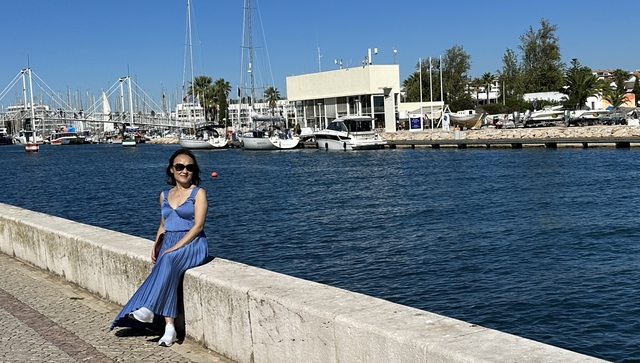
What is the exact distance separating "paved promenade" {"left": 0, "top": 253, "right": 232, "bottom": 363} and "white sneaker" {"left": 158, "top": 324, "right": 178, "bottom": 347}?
57 millimetres

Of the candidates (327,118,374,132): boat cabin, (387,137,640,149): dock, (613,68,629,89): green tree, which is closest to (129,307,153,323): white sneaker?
(387,137,640,149): dock

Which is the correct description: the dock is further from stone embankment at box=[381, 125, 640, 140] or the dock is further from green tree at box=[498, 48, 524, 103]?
green tree at box=[498, 48, 524, 103]

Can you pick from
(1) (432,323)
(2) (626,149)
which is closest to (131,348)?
(1) (432,323)

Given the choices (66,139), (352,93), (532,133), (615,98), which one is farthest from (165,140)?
(532,133)

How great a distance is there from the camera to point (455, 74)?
13388cm

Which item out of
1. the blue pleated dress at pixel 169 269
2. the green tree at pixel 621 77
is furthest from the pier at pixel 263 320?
the green tree at pixel 621 77

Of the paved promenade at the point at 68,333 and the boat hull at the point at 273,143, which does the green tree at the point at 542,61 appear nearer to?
the boat hull at the point at 273,143

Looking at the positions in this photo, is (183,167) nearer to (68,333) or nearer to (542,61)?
(68,333)

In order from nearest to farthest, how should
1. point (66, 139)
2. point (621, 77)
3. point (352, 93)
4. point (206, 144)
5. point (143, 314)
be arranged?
point (143, 314)
point (352, 93)
point (206, 144)
point (621, 77)
point (66, 139)

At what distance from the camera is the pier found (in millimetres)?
4473

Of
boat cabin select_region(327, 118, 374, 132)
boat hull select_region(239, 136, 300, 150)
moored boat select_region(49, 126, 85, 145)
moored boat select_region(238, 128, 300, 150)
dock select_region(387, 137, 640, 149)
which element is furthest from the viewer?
moored boat select_region(49, 126, 85, 145)

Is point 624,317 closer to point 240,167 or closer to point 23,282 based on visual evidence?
point 23,282

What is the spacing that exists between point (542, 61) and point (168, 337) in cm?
12238

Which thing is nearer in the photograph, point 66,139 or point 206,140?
point 206,140
